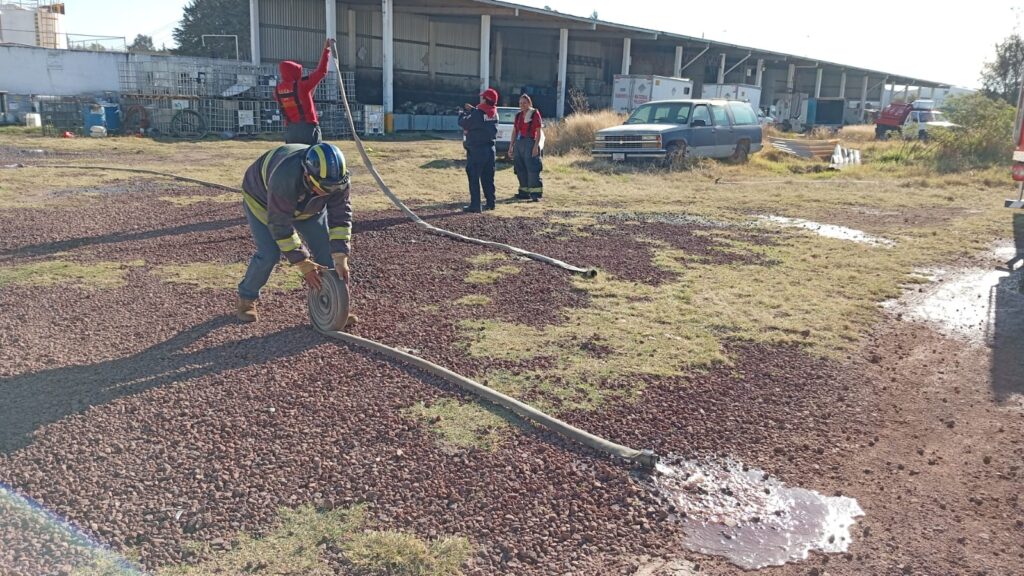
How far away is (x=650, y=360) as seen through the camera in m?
5.48

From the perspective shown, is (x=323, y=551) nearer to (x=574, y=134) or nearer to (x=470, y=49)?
(x=574, y=134)

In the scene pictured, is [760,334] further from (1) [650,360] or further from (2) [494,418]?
(2) [494,418]

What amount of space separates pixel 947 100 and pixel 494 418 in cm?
2254

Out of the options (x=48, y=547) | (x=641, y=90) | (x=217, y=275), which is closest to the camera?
(x=48, y=547)

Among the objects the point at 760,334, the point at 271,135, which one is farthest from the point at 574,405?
the point at 271,135

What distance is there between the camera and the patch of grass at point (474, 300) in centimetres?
684

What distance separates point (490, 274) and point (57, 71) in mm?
29011

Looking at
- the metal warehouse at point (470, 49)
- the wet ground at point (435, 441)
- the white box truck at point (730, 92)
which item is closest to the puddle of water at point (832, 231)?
the wet ground at point (435, 441)

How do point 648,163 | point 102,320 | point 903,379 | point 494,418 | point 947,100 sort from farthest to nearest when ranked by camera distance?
point 947,100
point 648,163
point 102,320
point 903,379
point 494,418

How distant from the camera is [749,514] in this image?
11.9 feet

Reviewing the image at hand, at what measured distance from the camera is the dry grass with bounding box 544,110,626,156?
2188 centimetres

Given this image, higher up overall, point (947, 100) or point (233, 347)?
point (947, 100)

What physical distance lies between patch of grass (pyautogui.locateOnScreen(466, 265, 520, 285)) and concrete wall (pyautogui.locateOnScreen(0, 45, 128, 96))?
2837cm

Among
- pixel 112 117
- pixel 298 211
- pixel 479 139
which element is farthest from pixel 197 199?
pixel 112 117
